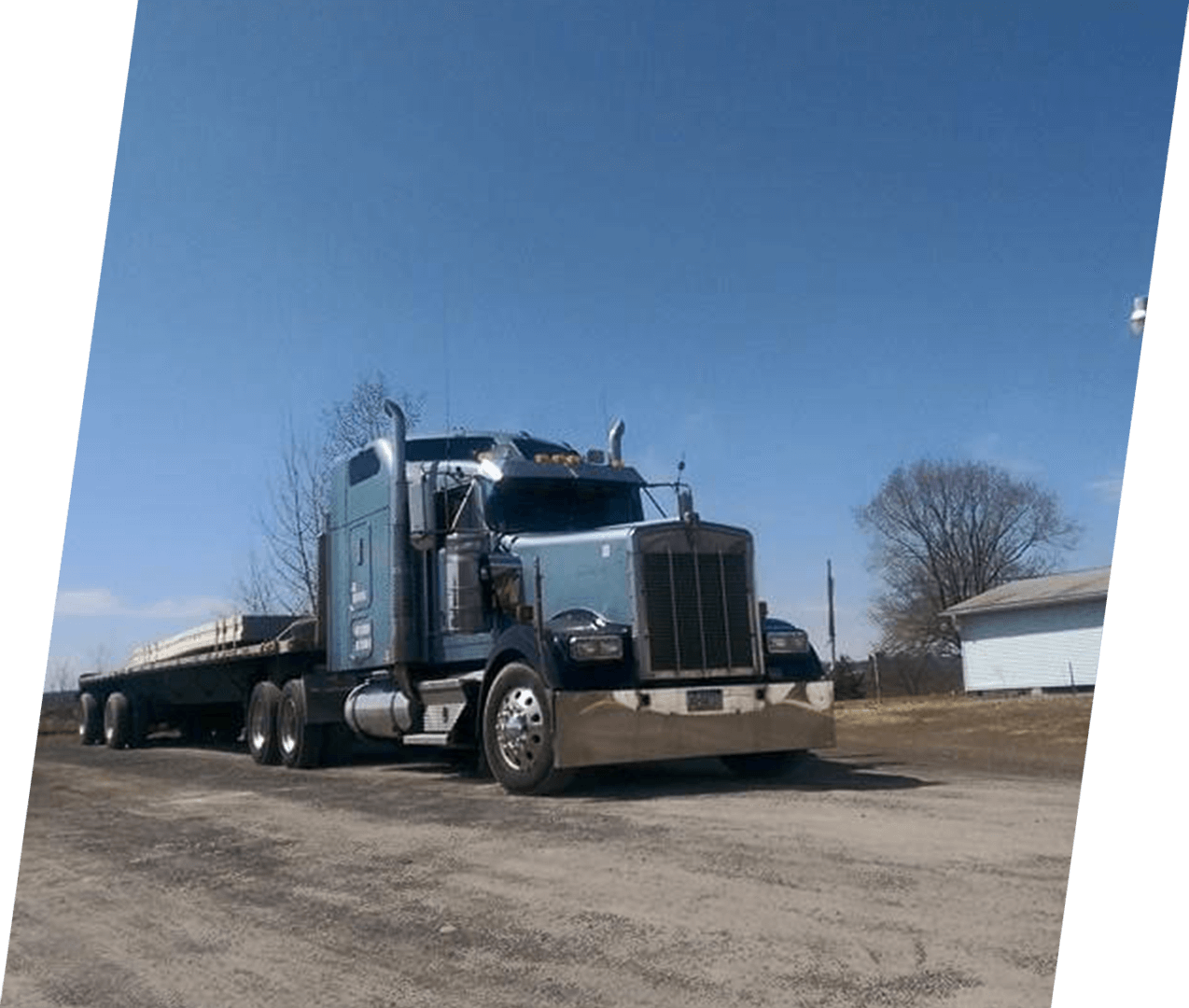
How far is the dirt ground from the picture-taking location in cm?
423

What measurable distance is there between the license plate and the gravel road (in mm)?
692

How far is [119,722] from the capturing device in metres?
23.3

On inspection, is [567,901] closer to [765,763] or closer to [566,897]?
[566,897]

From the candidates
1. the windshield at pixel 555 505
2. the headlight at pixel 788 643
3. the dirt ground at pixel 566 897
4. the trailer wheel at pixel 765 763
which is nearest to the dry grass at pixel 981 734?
the trailer wheel at pixel 765 763

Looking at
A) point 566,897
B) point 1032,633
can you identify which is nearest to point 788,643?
point 566,897

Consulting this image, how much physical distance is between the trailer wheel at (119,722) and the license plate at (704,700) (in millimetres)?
16793

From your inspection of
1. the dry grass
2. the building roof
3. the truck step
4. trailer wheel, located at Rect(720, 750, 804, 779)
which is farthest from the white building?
the truck step

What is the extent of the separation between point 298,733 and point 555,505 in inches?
210

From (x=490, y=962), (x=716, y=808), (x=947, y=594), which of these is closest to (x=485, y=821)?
(x=716, y=808)

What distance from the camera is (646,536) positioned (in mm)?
10250

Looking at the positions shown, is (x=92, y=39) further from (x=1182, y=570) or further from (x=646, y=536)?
(x=646, y=536)

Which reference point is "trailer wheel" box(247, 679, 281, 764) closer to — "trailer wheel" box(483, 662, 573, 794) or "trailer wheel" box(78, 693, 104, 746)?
"trailer wheel" box(483, 662, 573, 794)

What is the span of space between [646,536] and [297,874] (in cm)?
461

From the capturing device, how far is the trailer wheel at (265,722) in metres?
15.7
